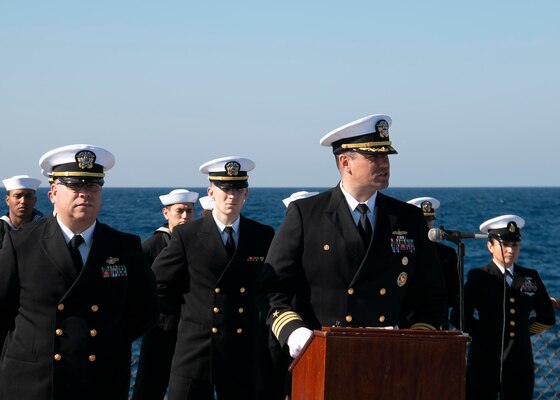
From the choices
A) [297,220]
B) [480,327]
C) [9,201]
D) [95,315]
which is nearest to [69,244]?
[95,315]

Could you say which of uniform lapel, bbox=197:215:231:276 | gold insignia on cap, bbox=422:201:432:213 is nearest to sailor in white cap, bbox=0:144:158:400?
uniform lapel, bbox=197:215:231:276

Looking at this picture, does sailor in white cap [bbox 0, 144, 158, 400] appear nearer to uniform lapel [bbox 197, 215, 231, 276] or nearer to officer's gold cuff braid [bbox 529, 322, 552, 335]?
uniform lapel [bbox 197, 215, 231, 276]

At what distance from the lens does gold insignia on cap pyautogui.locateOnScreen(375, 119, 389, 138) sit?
559cm

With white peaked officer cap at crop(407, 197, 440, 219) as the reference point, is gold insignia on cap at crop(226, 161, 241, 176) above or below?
above

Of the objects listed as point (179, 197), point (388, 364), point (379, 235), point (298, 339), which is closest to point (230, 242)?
point (179, 197)

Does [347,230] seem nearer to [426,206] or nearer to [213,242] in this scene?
[213,242]

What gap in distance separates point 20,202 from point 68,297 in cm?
Answer: 359

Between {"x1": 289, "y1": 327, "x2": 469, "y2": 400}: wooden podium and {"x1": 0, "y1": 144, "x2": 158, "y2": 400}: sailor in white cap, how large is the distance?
4.94ft

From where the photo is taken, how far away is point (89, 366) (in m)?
5.64

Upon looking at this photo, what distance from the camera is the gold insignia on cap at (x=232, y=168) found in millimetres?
7984

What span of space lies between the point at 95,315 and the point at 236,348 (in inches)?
81.0

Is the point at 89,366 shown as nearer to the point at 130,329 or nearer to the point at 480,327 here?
the point at 130,329

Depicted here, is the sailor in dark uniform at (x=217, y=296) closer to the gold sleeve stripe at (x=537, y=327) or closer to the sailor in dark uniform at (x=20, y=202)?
the sailor in dark uniform at (x=20, y=202)

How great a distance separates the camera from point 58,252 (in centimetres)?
571
